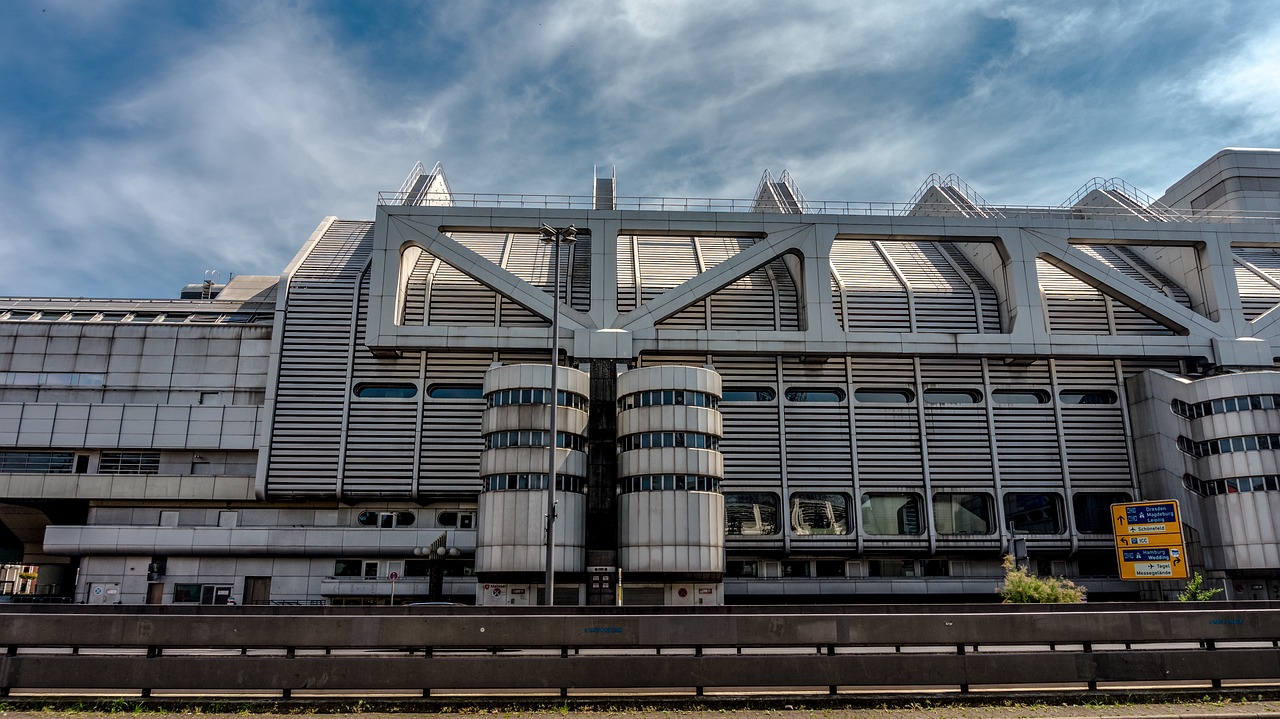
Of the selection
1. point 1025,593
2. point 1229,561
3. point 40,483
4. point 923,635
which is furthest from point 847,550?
point 40,483

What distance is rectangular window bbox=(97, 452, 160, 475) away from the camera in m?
43.5

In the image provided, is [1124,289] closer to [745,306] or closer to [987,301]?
[987,301]

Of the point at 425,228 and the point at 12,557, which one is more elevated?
the point at 425,228

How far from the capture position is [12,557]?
48844 mm

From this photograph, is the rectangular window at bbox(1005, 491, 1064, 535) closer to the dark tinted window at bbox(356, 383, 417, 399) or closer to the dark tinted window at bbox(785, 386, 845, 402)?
the dark tinted window at bbox(785, 386, 845, 402)

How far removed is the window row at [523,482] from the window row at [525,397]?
3.44 metres

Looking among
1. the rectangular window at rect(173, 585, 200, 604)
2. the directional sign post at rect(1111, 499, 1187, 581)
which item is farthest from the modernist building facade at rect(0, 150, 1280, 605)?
the directional sign post at rect(1111, 499, 1187, 581)

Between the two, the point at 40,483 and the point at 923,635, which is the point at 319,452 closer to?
the point at 40,483

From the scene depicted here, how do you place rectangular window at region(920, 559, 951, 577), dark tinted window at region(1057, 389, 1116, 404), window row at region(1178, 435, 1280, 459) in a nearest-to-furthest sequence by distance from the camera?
window row at region(1178, 435, 1280, 459) < rectangular window at region(920, 559, 951, 577) < dark tinted window at region(1057, 389, 1116, 404)

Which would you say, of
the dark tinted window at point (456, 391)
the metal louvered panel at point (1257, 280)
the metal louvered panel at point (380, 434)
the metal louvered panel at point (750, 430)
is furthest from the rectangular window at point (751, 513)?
the metal louvered panel at point (1257, 280)

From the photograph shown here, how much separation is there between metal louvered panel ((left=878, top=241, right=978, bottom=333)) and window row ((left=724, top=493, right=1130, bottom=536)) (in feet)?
31.4

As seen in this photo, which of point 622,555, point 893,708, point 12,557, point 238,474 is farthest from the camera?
point 12,557

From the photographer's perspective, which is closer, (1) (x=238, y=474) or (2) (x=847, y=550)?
(2) (x=847, y=550)

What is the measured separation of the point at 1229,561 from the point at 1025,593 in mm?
15859
